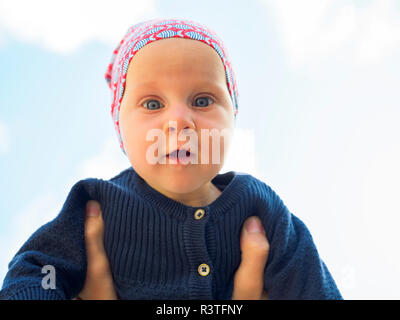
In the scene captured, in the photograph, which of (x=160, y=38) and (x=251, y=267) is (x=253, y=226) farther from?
(x=160, y=38)

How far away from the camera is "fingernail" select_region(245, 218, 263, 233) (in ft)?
3.38

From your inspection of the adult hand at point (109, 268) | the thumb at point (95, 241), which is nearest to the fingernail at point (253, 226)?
the adult hand at point (109, 268)

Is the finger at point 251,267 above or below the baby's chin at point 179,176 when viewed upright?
below

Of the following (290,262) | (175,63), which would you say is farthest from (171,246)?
(175,63)

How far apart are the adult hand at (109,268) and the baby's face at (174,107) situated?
22 centimetres

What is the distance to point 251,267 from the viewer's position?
0.99 m

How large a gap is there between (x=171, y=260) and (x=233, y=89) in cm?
55

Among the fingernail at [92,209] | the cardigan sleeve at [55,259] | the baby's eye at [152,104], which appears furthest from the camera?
the fingernail at [92,209]

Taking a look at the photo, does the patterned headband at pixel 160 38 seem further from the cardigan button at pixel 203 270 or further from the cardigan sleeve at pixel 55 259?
the cardigan button at pixel 203 270

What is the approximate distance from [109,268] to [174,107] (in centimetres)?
48

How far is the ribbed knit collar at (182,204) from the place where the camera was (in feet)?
3.30
